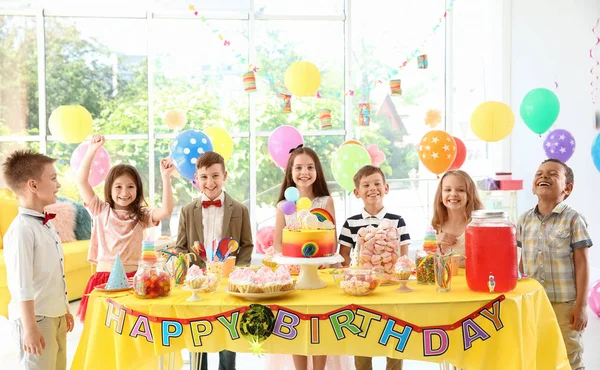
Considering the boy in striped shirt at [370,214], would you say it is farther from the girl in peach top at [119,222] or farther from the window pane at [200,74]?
the window pane at [200,74]

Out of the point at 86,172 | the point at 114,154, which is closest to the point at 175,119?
the point at 114,154

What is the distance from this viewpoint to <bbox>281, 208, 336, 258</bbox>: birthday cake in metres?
2.37

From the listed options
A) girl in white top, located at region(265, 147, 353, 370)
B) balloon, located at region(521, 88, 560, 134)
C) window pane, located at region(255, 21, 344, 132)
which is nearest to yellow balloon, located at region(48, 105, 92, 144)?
window pane, located at region(255, 21, 344, 132)

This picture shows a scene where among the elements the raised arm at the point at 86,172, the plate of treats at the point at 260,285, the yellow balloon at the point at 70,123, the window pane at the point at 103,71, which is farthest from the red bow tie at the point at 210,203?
the window pane at the point at 103,71

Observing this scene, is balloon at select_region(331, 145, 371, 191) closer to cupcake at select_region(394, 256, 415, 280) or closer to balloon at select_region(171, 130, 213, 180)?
balloon at select_region(171, 130, 213, 180)

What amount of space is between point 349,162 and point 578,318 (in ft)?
9.39

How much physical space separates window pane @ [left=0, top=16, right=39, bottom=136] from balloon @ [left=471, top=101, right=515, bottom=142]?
4627mm

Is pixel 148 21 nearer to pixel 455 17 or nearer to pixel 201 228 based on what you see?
pixel 455 17

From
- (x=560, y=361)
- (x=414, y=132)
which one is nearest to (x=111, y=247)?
(x=560, y=361)

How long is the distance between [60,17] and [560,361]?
20.9 ft

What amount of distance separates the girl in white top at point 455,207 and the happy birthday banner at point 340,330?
66cm

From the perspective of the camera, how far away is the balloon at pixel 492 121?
5.77m

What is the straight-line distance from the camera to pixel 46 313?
247 cm

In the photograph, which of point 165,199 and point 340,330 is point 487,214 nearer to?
point 340,330
